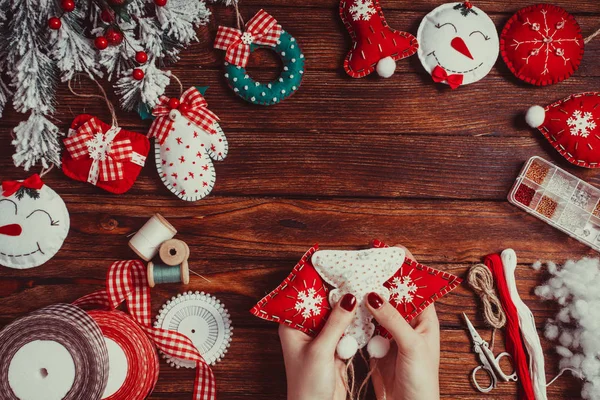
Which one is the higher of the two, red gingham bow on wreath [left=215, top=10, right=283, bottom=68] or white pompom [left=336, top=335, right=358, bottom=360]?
red gingham bow on wreath [left=215, top=10, right=283, bottom=68]

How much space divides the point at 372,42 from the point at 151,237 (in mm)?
896

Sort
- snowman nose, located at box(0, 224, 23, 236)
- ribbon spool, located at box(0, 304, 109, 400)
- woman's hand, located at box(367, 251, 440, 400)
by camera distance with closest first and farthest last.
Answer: ribbon spool, located at box(0, 304, 109, 400) → woman's hand, located at box(367, 251, 440, 400) → snowman nose, located at box(0, 224, 23, 236)

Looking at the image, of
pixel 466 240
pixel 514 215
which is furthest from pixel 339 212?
pixel 514 215

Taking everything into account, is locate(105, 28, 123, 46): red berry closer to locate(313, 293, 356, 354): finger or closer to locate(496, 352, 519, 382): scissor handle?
locate(313, 293, 356, 354): finger

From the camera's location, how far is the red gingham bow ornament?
1438 mm

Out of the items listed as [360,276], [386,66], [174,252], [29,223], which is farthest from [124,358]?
[386,66]

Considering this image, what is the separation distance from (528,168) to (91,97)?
1403 mm

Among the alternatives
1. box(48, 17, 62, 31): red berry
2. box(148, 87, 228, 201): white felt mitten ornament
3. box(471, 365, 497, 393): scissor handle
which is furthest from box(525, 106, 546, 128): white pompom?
box(48, 17, 62, 31): red berry

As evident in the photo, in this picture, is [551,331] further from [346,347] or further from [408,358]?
[346,347]

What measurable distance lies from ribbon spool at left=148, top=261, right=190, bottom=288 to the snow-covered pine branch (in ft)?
1.52

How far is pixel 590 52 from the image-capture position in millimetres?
1557

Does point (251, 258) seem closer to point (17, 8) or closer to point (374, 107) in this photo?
point (374, 107)

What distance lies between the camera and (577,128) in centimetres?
148

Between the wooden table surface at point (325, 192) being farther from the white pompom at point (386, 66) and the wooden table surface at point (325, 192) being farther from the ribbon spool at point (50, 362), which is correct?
the ribbon spool at point (50, 362)
